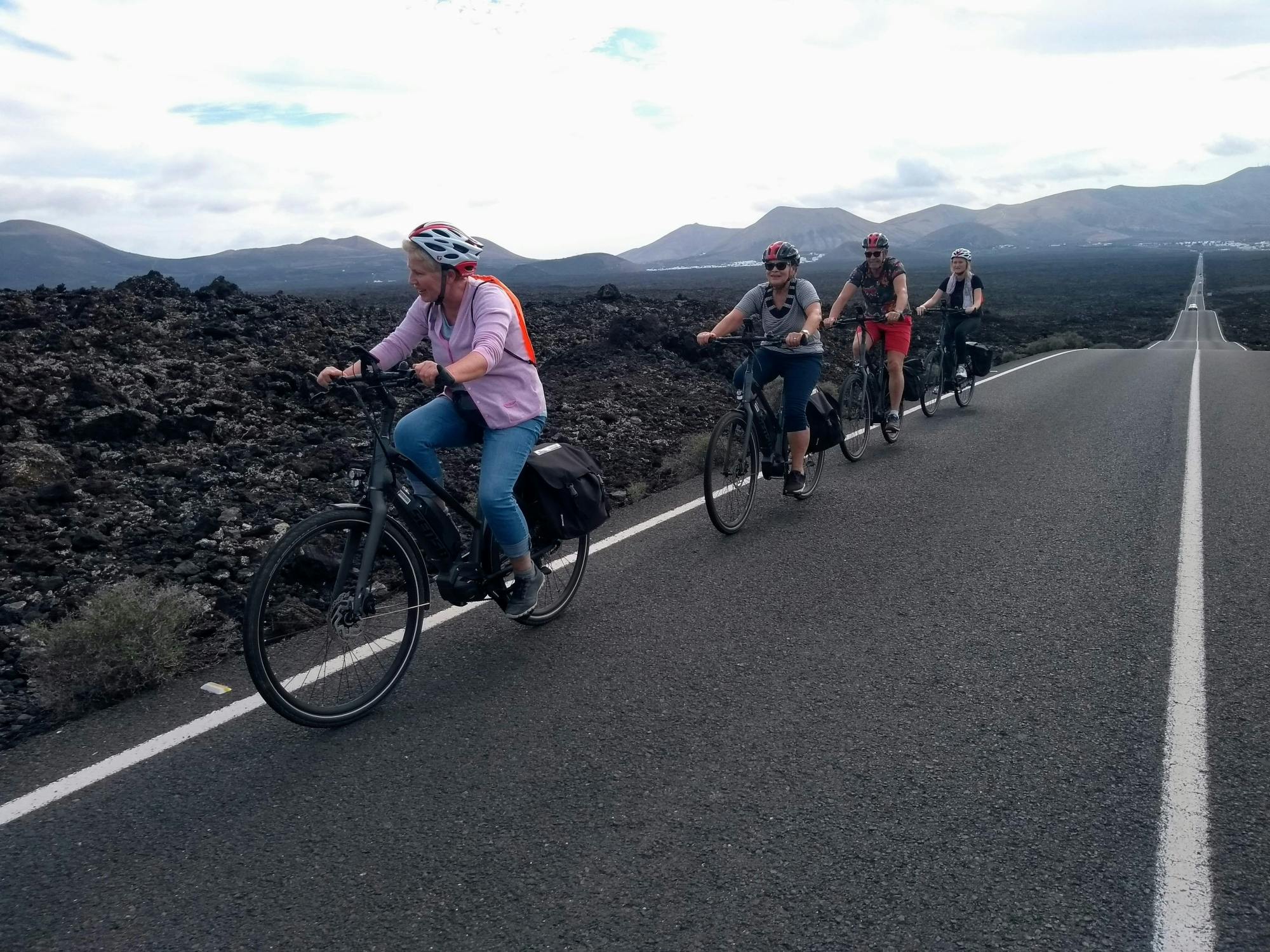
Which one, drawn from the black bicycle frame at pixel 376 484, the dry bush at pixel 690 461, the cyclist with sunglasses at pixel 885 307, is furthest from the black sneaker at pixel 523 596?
the cyclist with sunglasses at pixel 885 307

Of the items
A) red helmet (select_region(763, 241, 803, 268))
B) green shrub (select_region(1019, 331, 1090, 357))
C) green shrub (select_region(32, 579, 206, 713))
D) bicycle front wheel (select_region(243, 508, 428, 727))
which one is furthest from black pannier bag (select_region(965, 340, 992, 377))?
green shrub (select_region(1019, 331, 1090, 357))

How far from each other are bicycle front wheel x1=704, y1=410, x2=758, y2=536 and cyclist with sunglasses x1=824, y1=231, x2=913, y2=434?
2344 mm

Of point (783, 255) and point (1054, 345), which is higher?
point (783, 255)

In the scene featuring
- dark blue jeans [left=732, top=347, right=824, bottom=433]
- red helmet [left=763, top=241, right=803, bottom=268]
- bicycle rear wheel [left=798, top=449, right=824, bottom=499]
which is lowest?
bicycle rear wheel [left=798, top=449, right=824, bottom=499]

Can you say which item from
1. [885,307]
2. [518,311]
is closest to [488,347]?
[518,311]

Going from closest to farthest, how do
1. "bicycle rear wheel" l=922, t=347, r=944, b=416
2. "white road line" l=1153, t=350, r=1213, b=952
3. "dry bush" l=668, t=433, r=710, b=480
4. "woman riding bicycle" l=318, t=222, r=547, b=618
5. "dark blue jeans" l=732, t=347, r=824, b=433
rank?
"white road line" l=1153, t=350, r=1213, b=952, "woman riding bicycle" l=318, t=222, r=547, b=618, "dark blue jeans" l=732, t=347, r=824, b=433, "dry bush" l=668, t=433, r=710, b=480, "bicycle rear wheel" l=922, t=347, r=944, b=416

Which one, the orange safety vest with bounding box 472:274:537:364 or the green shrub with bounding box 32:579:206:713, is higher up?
the orange safety vest with bounding box 472:274:537:364

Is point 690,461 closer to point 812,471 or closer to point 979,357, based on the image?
point 812,471

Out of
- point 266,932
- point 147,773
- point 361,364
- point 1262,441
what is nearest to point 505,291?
point 361,364

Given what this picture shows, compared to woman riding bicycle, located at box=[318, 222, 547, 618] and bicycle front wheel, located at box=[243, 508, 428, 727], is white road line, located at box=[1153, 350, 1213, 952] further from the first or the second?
bicycle front wheel, located at box=[243, 508, 428, 727]

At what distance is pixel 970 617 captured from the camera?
16.6 ft

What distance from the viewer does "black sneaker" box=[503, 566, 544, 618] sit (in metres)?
4.76

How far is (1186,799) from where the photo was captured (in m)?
3.28

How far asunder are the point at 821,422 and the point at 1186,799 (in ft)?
15.3
